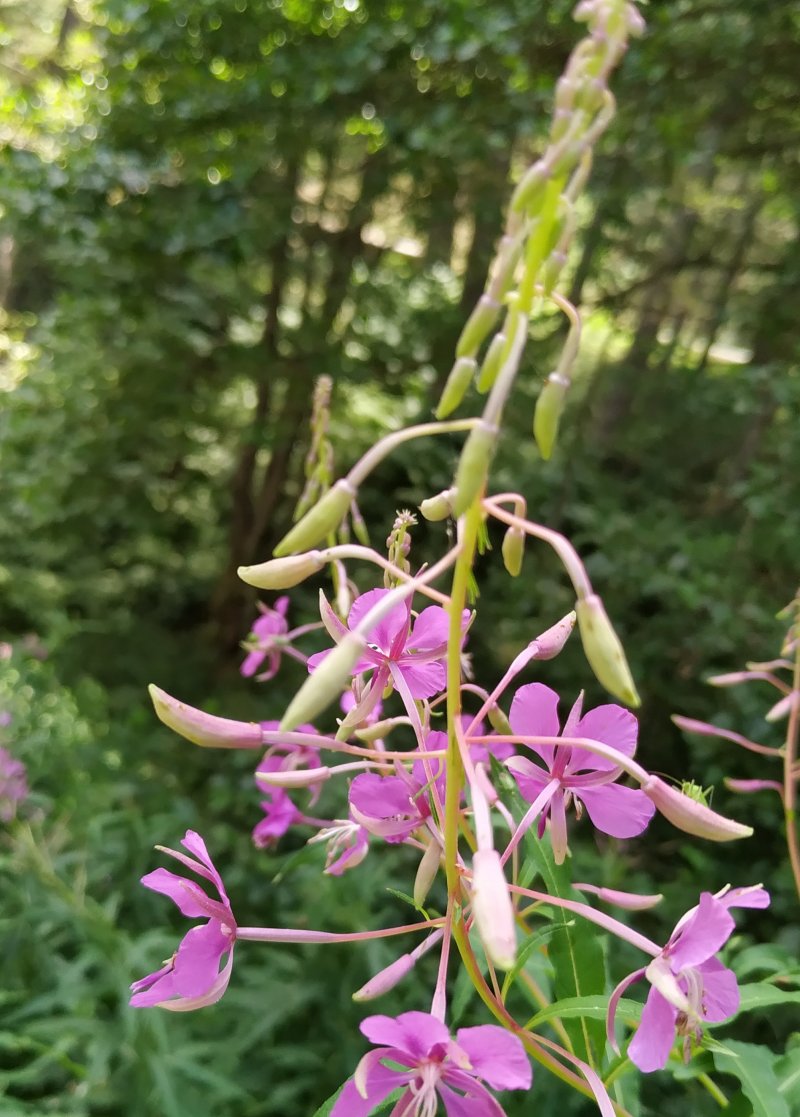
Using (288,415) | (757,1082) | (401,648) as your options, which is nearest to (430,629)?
(401,648)

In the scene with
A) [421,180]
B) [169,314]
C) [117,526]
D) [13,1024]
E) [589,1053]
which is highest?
[421,180]

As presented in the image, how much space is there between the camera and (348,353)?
12.7 feet

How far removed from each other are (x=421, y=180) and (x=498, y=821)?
2789 millimetres

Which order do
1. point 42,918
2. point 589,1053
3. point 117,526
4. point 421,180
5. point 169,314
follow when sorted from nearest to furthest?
point 589,1053 → point 42,918 → point 421,180 → point 169,314 → point 117,526

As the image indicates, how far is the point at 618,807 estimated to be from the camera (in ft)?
2.40

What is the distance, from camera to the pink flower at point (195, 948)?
672mm

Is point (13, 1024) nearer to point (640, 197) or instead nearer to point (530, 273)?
point (530, 273)

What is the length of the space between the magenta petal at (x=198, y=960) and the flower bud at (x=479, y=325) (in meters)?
0.52

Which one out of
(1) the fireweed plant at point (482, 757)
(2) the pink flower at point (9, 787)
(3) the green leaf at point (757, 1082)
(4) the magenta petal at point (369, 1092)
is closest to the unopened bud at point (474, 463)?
(1) the fireweed plant at point (482, 757)

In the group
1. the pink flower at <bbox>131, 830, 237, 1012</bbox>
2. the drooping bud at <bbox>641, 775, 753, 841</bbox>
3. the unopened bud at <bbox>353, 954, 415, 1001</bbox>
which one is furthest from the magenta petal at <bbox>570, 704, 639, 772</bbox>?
the pink flower at <bbox>131, 830, 237, 1012</bbox>

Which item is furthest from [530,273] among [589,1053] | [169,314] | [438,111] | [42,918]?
[169,314]

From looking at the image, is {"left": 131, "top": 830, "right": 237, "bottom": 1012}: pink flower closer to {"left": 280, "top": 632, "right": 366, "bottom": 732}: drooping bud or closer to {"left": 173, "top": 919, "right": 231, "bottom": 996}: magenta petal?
{"left": 173, "top": 919, "right": 231, "bottom": 996}: magenta petal

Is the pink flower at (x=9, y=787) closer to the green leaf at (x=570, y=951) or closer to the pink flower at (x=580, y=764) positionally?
the green leaf at (x=570, y=951)

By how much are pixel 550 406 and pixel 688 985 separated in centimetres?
49
